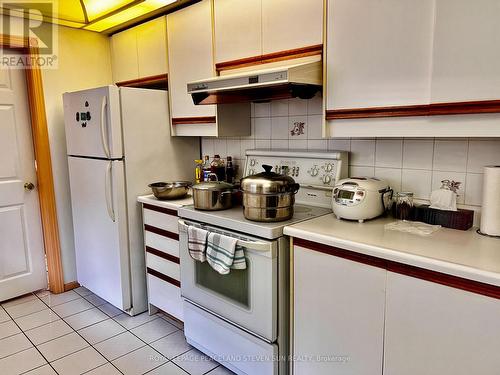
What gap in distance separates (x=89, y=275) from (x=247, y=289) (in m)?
1.73

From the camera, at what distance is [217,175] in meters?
2.73

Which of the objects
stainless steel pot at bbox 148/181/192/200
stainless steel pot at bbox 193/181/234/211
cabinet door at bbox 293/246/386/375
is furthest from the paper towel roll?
stainless steel pot at bbox 148/181/192/200

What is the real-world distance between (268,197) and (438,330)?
35.2 inches

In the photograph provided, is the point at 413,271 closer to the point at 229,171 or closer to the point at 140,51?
the point at 229,171

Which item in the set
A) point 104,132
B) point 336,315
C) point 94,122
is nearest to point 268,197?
point 336,315

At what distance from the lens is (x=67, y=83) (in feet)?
10.1

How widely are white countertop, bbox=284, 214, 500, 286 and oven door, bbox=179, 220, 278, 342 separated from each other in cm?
19

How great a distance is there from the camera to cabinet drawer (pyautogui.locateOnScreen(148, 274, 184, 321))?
2.48 m

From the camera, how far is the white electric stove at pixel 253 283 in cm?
178

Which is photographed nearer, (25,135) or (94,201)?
(94,201)

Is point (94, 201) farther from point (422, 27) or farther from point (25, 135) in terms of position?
point (422, 27)

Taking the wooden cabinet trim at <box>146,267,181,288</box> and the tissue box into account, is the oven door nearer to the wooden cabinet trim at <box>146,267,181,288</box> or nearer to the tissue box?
the wooden cabinet trim at <box>146,267,181,288</box>

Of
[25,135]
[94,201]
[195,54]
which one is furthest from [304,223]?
[25,135]

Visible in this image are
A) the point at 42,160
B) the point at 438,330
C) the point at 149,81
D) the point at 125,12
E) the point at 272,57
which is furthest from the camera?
the point at 42,160
